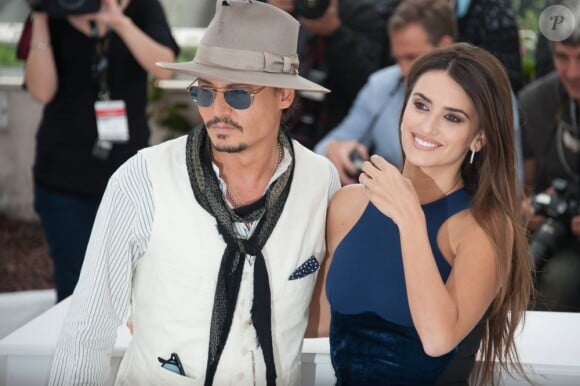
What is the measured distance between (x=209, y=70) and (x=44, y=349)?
3.13 ft

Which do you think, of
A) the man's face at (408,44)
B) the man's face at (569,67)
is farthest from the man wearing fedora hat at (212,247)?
the man's face at (569,67)

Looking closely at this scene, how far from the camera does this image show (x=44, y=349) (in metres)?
2.52

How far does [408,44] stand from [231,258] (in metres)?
2.35

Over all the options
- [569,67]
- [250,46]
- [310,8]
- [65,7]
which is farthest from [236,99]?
[569,67]

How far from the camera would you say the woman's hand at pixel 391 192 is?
1992mm

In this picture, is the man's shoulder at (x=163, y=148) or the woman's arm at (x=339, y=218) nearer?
the man's shoulder at (x=163, y=148)

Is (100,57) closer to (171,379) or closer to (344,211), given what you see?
(344,211)

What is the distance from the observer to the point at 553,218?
4.04 meters

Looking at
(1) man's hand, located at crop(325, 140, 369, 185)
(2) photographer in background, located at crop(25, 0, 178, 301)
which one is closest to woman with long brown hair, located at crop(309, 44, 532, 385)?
(2) photographer in background, located at crop(25, 0, 178, 301)

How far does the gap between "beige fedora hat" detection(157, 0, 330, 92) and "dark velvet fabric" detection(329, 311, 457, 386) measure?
566 mm

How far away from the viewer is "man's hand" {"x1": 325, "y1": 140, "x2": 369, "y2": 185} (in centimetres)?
427

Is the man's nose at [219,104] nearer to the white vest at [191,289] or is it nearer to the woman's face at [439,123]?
the white vest at [191,289]

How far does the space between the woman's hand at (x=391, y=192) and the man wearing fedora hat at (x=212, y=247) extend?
0.21 m

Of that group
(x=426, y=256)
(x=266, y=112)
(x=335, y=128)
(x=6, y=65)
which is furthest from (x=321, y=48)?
(x=6, y=65)
